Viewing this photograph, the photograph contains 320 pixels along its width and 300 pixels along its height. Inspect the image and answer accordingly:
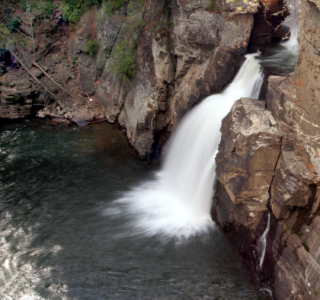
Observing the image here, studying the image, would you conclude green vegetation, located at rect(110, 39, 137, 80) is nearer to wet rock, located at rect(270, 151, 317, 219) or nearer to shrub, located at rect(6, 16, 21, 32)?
shrub, located at rect(6, 16, 21, 32)

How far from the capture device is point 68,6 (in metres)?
19.5

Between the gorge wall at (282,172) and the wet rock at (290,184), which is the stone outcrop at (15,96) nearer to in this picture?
the gorge wall at (282,172)

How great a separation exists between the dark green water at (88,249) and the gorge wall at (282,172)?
897 mm

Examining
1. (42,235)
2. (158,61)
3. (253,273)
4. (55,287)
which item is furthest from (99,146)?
(253,273)

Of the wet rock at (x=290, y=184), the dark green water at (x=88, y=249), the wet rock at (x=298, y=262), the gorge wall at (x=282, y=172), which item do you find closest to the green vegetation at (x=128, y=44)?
the dark green water at (x=88, y=249)

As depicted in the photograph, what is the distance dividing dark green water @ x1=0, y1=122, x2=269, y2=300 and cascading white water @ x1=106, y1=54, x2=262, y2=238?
499 millimetres

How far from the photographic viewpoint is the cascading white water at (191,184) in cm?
Result: 1039

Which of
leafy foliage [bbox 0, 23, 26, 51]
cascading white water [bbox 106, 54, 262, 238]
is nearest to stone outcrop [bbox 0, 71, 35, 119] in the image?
leafy foliage [bbox 0, 23, 26, 51]

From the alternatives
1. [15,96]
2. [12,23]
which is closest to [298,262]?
[15,96]

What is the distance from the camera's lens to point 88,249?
376 inches

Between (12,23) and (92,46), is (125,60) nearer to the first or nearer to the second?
(92,46)

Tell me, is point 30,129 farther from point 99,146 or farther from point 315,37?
point 315,37

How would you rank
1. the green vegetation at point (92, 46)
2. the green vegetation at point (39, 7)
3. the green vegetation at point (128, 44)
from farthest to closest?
the green vegetation at point (39, 7) < the green vegetation at point (92, 46) < the green vegetation at point (128, 44)

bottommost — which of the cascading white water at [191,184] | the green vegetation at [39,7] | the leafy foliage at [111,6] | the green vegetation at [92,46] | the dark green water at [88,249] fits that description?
the dark green water at [88,249]
